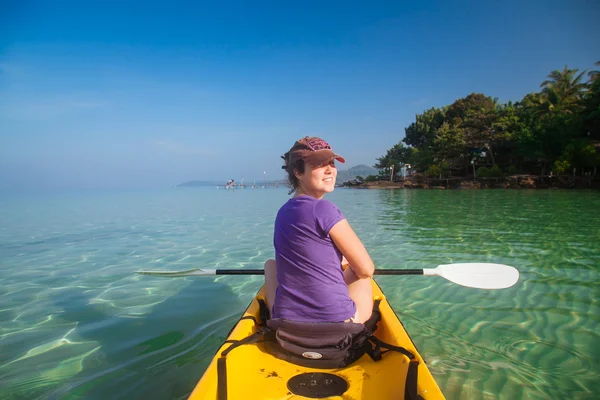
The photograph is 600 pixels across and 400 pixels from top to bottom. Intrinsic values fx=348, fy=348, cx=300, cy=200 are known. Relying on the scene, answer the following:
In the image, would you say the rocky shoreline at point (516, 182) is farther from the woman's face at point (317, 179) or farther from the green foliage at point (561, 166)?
the woman's face at point (317, 179)

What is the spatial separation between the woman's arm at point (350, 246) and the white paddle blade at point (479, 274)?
75.2 inches

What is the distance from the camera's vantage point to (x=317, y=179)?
224 cm

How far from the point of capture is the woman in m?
2.04

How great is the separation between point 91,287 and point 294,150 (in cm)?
521

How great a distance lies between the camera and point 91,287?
5.77 metres

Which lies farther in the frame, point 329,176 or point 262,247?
point 262,247

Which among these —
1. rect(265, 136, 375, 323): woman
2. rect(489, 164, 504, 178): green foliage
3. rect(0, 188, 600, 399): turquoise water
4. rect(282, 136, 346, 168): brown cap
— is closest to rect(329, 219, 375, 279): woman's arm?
rect(265, 136, 375, 323): woman

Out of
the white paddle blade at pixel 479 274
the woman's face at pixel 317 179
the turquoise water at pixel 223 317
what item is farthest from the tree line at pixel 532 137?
the woman's face at pixel 317 179

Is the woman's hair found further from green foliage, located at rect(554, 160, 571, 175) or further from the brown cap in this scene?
green foliage, located at rect(554, 160, 571, 175)

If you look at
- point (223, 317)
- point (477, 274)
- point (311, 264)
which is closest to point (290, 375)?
point (311, 264)

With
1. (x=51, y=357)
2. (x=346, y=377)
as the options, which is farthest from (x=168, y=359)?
(x=346, y=377)

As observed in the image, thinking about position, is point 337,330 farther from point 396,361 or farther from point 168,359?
point 168,359

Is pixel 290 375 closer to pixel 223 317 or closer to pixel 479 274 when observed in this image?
pixel 223 317

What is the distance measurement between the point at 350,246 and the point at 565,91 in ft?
153
